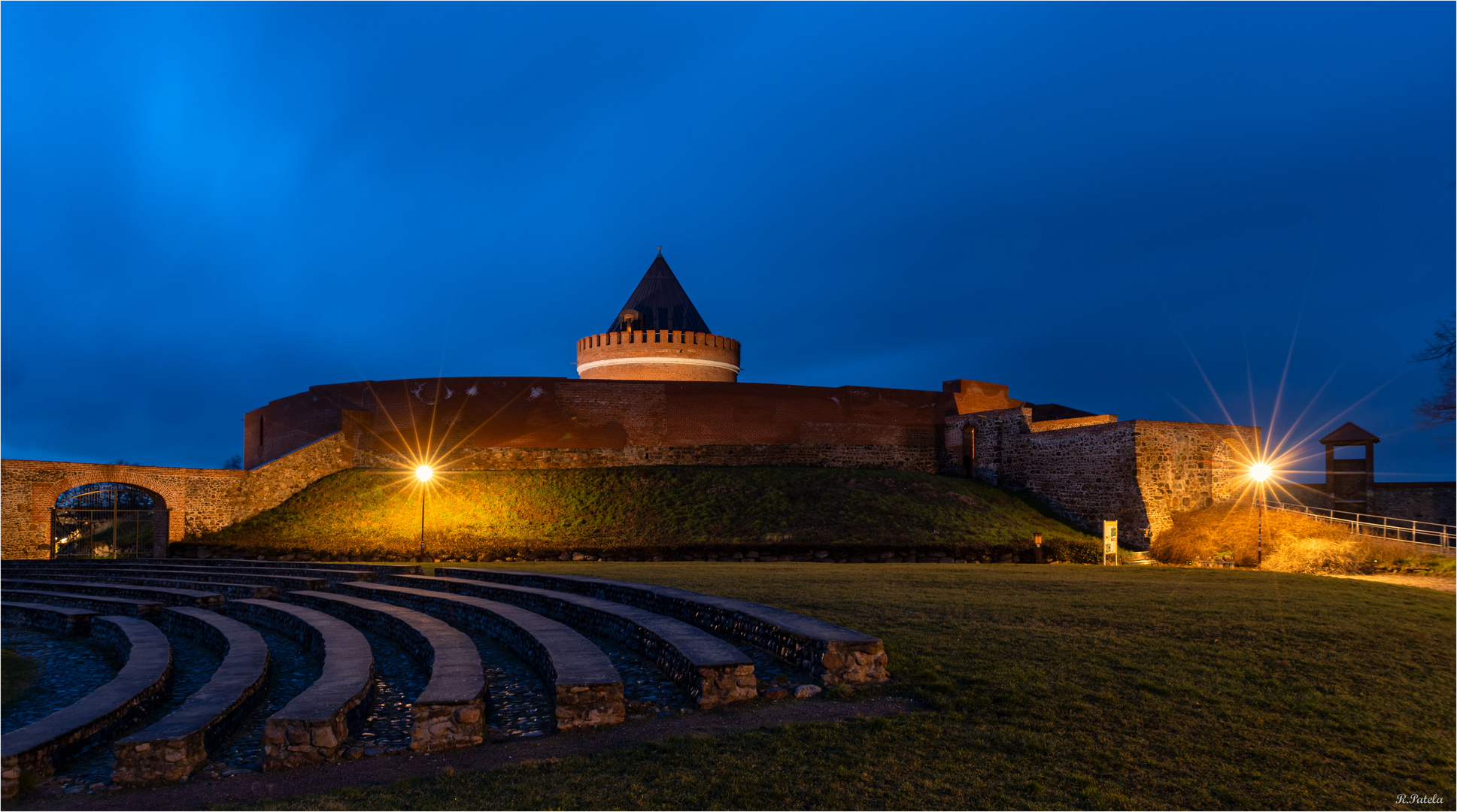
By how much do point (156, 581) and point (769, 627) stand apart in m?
14.1

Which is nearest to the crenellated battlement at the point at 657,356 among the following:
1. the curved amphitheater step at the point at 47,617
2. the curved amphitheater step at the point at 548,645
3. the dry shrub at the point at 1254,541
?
the dry shrub at the point at 1254,541

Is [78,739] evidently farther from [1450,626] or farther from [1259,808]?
[1450,626]

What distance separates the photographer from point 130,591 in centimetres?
1406

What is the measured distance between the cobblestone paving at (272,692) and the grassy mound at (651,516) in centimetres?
1116

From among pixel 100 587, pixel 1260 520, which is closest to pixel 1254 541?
pixel 1260 520

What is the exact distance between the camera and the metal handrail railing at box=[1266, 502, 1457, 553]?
65.5 ft

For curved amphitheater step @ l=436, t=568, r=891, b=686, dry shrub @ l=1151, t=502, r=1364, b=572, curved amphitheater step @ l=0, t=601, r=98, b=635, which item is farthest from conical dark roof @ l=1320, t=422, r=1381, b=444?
curved amphitheater step @ l=0, t=601, r=98, b=635

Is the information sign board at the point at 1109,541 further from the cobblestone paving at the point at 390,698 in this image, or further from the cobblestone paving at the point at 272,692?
the cobblestone paving at the point at 272,692

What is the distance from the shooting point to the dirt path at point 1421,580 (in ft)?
46.9

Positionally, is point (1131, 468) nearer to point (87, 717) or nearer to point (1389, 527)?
point (1389, 527)

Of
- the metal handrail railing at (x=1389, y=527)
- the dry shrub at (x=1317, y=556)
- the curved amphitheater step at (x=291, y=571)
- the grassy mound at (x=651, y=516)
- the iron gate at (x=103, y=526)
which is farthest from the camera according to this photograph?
the iron gate at (x=103, y=526)

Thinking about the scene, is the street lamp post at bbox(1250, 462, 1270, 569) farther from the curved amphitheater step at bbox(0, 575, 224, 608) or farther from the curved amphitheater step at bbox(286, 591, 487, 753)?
the curved amphitheater step at bbox(0, 575, 224, 608)

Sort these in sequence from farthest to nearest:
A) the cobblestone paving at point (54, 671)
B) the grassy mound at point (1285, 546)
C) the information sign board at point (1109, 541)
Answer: the information sign board at point (1109, 541) < the grassy mound at point (1285, 546) < the cobblestone paving at point (54, 671)

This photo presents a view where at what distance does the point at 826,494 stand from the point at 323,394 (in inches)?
767
